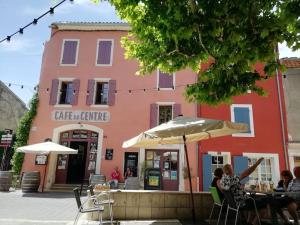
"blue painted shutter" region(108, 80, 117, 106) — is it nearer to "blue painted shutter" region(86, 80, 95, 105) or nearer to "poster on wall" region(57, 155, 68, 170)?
"blue painted shutter" region(86, 80, 95, 105)

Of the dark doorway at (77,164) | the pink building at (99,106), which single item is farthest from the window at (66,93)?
the dark doorway at (77,164)

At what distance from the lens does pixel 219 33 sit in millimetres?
4781

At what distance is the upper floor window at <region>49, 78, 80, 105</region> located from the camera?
15914 mm

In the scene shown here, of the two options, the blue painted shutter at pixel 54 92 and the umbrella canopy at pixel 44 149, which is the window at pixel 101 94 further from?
the umbrella canopy at pixel 44 149

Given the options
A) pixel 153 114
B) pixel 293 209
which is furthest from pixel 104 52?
pixel 293 209

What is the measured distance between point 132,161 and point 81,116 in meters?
3.82

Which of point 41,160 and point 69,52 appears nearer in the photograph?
point 41,160

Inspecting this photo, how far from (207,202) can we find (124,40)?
4.14 meters

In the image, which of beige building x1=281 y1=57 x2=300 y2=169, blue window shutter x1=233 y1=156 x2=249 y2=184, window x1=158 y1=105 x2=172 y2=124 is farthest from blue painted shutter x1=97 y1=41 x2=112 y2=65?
beige building x1=281 y1=57 x2=300 y2=169

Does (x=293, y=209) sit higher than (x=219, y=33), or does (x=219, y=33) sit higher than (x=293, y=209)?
(x=219, y=33)

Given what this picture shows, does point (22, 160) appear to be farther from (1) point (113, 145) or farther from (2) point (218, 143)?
(2) point (218, 143)

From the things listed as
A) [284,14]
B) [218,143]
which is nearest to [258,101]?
[218,143]

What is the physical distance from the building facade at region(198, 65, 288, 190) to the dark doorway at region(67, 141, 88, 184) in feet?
21.1

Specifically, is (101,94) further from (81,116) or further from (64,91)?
(64,91)
